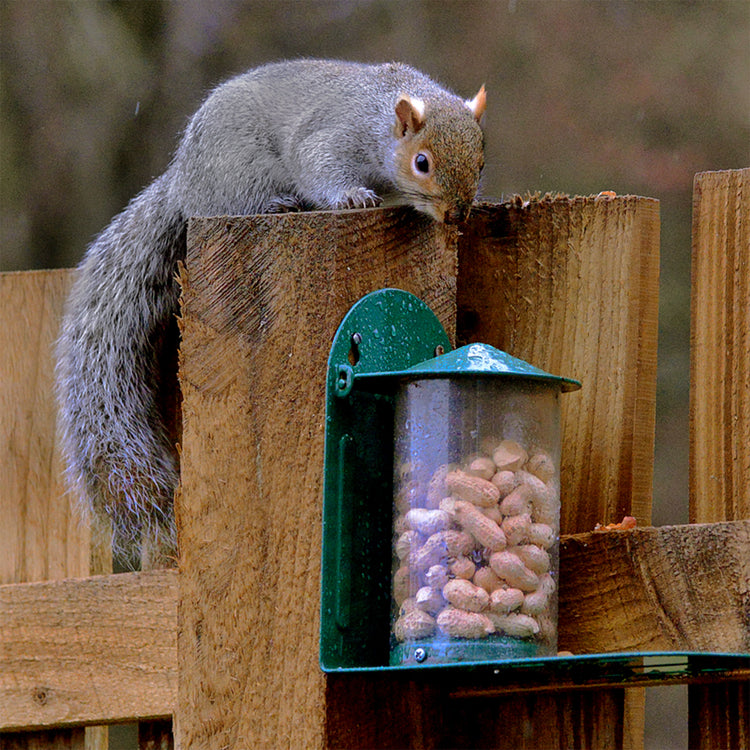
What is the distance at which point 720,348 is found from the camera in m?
1.52

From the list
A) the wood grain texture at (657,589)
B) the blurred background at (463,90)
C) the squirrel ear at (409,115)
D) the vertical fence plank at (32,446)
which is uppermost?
the blurred background at (463,90)

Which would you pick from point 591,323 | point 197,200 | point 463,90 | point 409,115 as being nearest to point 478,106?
point 409,115

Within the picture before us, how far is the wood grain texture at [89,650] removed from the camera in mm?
1899

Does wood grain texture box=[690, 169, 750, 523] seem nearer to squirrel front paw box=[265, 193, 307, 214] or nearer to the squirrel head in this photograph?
the squirrel head

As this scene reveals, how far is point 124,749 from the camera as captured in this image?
3236 millimetres

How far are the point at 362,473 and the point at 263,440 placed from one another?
5.0 inches

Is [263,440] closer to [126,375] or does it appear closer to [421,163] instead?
[126,375]

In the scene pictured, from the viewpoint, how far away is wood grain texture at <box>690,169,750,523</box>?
4.87ft

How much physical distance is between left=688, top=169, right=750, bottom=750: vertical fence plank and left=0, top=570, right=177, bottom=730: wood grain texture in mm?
785

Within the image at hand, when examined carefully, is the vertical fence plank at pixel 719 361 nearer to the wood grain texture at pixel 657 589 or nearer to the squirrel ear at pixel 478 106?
the wood grain texture at pixel 657 589

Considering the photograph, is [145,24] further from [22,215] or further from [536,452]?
[536,452]

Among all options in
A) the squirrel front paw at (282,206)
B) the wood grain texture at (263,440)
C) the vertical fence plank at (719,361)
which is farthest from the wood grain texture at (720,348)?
the squirrel front paw at (282,206)

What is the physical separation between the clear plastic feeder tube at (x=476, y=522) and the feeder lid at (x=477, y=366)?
28mm

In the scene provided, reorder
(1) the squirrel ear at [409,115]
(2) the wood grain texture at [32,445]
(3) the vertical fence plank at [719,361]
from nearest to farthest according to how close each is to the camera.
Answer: (3) the vertical fence plank at [719,361], (2) the wood grain texture at [32,445], (1) the squirrel ear at [409,115]
